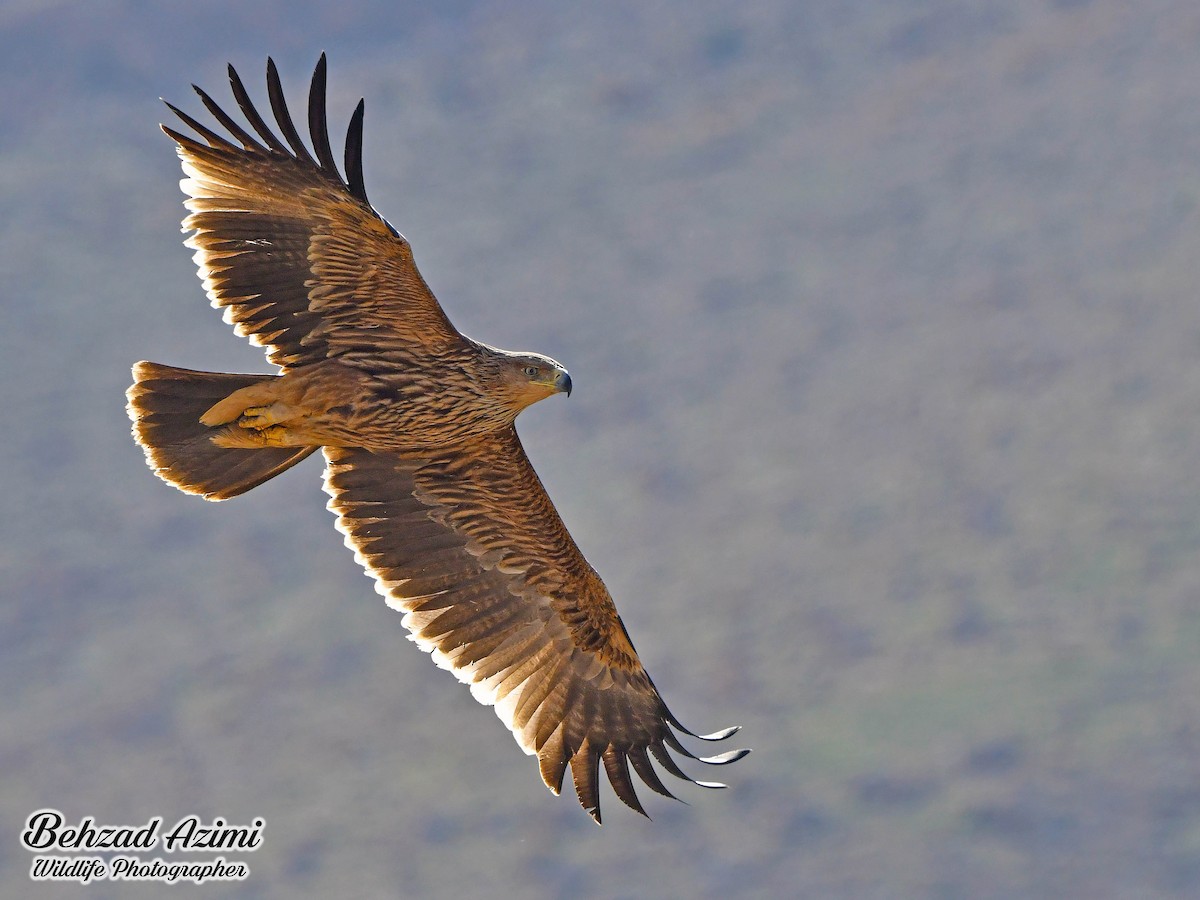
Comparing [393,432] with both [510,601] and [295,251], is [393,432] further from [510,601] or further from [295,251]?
[510,601]

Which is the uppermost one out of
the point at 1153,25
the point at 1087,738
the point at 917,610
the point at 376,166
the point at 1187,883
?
the point at 376,166

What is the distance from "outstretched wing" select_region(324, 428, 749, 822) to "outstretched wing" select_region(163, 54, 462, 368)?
2.85 feet

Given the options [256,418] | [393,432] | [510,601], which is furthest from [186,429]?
[510,601]

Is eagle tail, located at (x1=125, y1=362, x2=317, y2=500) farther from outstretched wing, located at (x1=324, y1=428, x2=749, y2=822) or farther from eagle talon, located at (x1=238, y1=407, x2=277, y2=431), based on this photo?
outstretched wing, located at (x1=324, y1=428, x2=749, y2=822)

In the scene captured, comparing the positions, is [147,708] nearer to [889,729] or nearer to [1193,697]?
[889,729]

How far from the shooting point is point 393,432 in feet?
39.4

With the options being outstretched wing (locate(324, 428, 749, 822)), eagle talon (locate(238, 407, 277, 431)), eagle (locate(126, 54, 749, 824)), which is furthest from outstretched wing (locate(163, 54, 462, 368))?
outstretched wing (locate(324, 428, 749, 822))

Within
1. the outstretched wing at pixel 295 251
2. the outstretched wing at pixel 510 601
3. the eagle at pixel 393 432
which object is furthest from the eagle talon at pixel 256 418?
the outstretched wing at pixel 510 601

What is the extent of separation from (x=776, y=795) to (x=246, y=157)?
2084 centimetres

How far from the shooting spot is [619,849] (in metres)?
30.4

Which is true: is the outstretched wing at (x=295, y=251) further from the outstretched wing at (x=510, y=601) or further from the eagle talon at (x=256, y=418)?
the outstretched wing at (x=510, y=601)

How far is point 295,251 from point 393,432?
1146 mm

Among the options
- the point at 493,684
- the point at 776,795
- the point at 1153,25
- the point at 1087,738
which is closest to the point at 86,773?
the point at 776,795

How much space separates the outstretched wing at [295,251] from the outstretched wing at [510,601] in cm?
87
